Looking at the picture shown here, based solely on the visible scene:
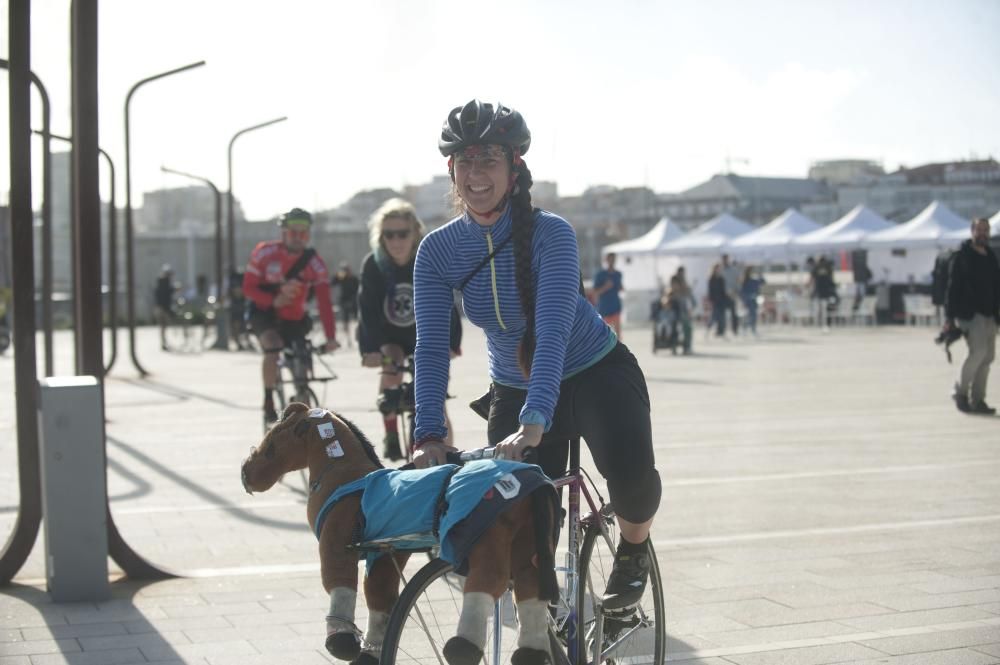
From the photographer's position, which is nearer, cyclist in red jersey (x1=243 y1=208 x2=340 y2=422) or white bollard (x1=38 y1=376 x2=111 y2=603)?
Result: white bollard (x1=38 y1=376 x2=111 y2=603)

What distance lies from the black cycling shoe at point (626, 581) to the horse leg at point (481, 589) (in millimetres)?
860

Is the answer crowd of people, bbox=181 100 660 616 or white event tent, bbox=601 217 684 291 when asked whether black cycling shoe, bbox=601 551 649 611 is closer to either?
crowd of people, bbox=181 100 660 616

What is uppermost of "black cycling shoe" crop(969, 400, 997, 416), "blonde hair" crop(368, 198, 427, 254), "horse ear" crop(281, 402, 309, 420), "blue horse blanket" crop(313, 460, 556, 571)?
"blonde hair" crop(368, 198, 427, 254)

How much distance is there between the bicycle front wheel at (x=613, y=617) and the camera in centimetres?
433

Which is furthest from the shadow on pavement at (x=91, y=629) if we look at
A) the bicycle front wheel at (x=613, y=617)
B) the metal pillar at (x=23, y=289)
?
the bicycle front wheel at (x=613, y=617)

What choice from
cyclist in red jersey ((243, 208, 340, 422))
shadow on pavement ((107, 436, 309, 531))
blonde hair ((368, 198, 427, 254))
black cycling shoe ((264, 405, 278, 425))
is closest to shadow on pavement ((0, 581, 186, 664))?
shadow on pavement ((107, 436, 309, 531))

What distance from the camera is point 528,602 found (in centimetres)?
365

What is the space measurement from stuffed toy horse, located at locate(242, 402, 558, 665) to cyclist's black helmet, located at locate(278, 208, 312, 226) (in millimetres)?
7197

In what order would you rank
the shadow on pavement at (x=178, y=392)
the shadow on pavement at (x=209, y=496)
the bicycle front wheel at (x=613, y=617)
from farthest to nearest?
1. the shadow on pavement at (x=178, y=392)
2. the shadow on pavement at (x=209, y=496)
3. the bicycle front wheel at (x=613, y=617)

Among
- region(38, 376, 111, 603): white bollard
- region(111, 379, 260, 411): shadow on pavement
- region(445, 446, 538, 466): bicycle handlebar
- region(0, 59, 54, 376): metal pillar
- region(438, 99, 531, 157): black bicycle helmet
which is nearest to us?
region(445, 446, 538, 466): bicycle handlebar

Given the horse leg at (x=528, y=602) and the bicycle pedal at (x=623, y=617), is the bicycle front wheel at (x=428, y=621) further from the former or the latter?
the bicycle pedal at (x=623, y=617)

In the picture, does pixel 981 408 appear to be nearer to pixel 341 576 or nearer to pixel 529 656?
pixel 529 656

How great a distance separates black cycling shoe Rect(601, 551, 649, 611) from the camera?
433 centimetres

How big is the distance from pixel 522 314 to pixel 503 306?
0.06 meters
